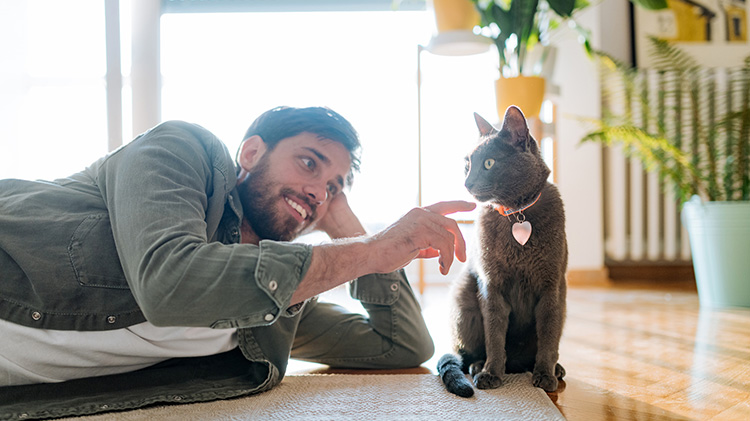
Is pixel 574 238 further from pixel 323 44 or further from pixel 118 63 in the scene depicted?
pixel 118 63

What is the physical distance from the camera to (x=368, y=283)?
4.49 feet

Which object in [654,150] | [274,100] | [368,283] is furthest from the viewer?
[274,100]

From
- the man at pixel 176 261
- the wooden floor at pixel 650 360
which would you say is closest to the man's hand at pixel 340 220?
the man at pixel 176 261

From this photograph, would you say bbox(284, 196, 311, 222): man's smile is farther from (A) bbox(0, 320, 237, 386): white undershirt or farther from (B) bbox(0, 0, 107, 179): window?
(B) bbox(0, 0, 107, 179): window

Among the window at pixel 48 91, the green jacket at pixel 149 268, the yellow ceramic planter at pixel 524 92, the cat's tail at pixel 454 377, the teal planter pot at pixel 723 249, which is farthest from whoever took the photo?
the teal planter pot at pixel 723 249

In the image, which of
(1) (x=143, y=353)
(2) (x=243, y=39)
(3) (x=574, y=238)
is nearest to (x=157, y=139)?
(1) (x=143, y=353)

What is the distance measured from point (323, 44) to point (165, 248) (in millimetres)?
2867

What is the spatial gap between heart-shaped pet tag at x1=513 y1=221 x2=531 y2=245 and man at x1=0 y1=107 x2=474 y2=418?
0.11 m

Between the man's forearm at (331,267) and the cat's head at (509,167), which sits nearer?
the man's forearm at (331,267)

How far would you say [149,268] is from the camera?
800 mm

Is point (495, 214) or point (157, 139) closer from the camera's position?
point (157, 139)

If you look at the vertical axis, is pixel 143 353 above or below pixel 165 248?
below

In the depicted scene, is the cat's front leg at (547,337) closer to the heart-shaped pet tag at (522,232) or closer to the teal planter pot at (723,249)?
the heart-shaped pet tag at (522,232)

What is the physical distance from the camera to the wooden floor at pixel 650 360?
3.42 feet
